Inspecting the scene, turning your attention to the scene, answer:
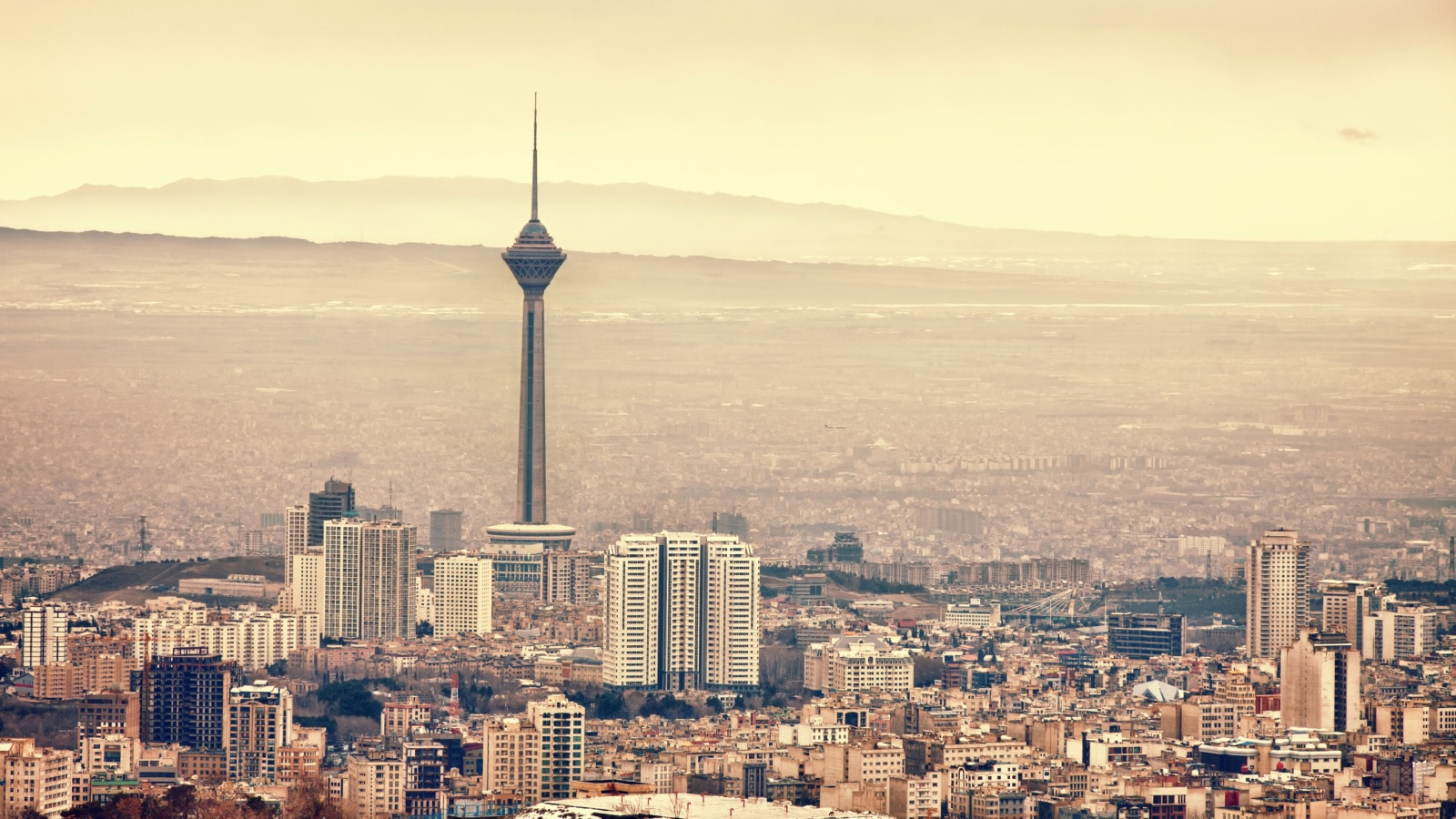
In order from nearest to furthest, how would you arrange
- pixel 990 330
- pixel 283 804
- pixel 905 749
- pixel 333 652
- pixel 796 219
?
pixel 283 804 → pixel 905 749 → pixel 333 652 → pixel 796 219 → pixel 990 330

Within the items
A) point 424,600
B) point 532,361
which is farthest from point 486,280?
point 424,600

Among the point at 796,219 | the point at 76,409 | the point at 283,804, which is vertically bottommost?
the point at 283,804

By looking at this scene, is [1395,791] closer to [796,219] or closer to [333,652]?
[333,652]

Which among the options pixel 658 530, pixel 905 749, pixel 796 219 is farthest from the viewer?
pixel 796 219

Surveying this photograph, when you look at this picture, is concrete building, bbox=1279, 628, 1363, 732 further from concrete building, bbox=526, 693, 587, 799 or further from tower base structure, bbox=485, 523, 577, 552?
tower base structure, bbox=485, 523, 577, 552

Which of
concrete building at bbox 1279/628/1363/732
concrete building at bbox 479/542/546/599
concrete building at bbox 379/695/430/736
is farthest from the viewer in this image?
concrete building at bbox 479/542/546/599

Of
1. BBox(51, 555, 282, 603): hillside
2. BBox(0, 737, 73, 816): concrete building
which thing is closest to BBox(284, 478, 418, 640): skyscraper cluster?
BBox(51, 555, 282, 603): hillside

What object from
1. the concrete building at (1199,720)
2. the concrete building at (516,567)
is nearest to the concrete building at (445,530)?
the concrete building at (516,567)

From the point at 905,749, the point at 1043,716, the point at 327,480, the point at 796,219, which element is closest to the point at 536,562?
the point at 327,480
